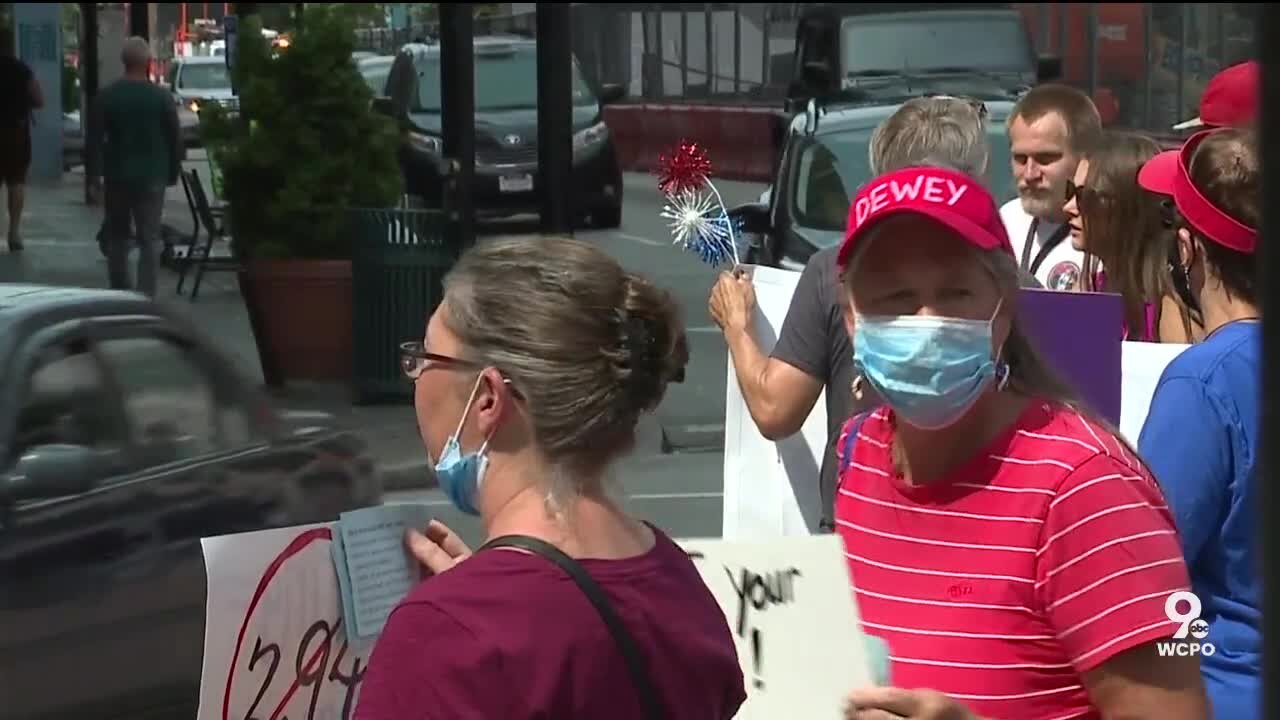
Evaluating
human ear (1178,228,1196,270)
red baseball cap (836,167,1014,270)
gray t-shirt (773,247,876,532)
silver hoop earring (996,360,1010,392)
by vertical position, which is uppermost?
red baseball cap (836,167,1014,270)

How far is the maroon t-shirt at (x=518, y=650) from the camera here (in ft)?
7.13

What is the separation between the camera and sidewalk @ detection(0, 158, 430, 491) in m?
11.3

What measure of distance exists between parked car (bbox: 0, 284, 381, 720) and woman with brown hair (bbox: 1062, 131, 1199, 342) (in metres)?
2.41

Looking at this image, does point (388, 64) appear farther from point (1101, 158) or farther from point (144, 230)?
point (1101, 158)

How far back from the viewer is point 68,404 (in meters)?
5.53

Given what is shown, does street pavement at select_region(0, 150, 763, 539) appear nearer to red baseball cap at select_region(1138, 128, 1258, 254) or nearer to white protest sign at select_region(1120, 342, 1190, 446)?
white protest sign at select_region(1120, 342, 1190, 446)

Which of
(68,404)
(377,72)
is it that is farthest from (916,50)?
(68,404)

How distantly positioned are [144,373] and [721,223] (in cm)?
178

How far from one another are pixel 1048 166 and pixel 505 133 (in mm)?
18211

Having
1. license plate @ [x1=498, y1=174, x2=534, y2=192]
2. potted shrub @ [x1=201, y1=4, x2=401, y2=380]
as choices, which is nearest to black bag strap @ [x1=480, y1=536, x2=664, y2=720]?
potted shrub @ [x1=201, y1=4, x2=401, y2=380]

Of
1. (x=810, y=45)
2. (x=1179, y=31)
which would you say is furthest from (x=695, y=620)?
(x=1179, y=31)

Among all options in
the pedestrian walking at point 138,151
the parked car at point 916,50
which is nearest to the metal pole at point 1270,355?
the pedestrian walking at point 138,151

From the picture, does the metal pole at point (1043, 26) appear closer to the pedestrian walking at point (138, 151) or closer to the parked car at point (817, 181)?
the pedestrian walking at point (138, 151)

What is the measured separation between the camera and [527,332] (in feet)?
7.86
